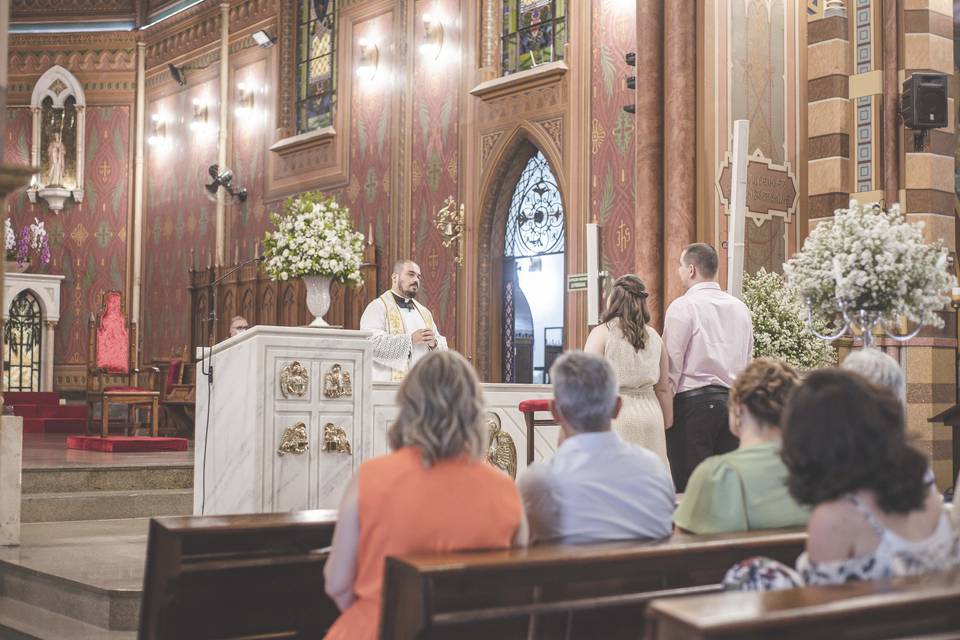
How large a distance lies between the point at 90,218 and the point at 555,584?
626 inches

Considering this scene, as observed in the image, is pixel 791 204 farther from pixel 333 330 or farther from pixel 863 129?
pixel 333 330

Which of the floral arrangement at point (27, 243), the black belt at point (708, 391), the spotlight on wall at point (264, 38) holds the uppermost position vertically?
the spotlight on wall at point (264, 38)

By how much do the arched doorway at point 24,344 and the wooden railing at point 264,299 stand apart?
2.38m

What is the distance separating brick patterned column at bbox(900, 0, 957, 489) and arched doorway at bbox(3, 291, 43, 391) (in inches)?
477

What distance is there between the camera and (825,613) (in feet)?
6.10

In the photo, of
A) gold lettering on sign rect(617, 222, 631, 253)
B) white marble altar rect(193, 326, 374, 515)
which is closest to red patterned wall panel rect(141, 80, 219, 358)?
gold lettering on sign rect(617, 222, 631, 253)

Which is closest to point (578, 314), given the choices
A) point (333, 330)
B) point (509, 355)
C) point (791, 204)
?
point (509, 355)

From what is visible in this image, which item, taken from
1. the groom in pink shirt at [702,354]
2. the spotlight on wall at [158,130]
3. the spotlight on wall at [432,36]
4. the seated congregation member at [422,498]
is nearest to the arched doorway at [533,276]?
the spotlight on wall at [432,36]

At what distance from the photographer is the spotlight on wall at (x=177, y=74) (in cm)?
1599

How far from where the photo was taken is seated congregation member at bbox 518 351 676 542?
9.20 ft

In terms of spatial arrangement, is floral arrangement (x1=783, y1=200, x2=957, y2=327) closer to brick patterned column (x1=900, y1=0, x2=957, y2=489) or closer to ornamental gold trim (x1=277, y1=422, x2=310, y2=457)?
ornamental gold trim (x1=277, y1=422, x2=310, y2=457)

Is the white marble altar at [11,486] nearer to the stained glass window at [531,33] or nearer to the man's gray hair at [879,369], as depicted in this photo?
the man's gray hair at [879,369]

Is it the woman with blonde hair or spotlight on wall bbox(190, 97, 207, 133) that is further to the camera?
spotlight on wall bbox(190, 97, 207, 133)

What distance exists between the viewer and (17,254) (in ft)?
51.5
